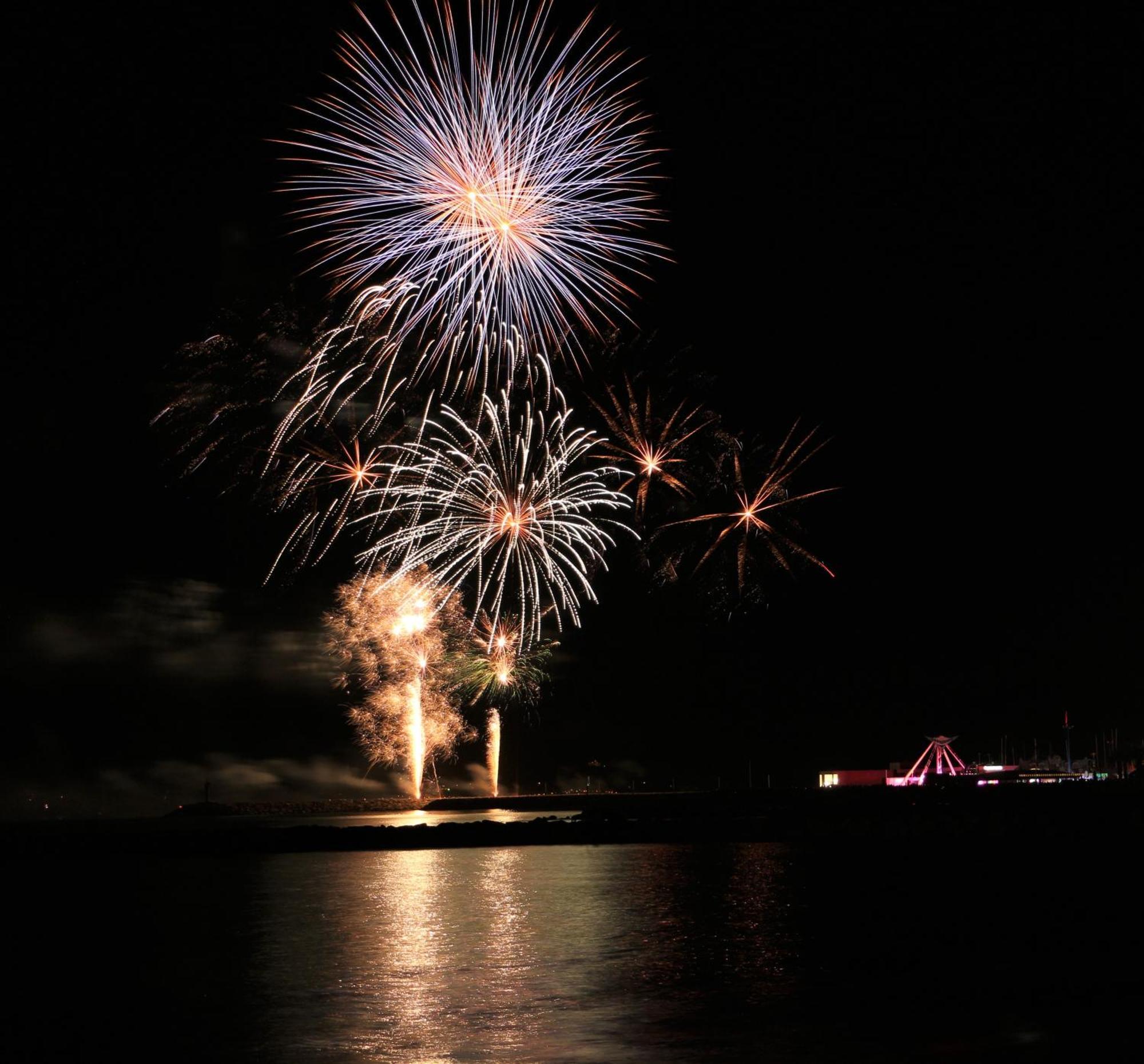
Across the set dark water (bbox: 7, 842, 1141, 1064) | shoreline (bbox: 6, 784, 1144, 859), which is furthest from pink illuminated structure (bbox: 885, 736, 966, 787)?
dark water (bbox: 7, 842, 1141, 1064)

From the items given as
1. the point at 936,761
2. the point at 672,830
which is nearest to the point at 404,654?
the point at 672,830

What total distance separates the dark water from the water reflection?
0.04 meters

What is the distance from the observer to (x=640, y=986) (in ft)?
39.5

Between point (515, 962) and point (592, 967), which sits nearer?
point (592, 967)

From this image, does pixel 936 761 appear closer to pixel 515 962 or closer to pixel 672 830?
pixel 672 830

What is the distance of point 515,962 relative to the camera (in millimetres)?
13758

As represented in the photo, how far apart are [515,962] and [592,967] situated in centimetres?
103

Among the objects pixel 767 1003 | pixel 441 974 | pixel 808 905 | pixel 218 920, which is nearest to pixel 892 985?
pixel 767 1003

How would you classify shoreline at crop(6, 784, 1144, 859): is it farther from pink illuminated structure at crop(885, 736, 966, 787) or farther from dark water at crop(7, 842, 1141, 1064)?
pink illuminated structure at crop(885, 736, 966, 787)

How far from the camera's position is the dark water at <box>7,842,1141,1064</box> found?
9648 mm

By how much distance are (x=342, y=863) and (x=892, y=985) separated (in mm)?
21682

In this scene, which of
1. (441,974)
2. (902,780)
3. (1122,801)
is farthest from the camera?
(902,780)

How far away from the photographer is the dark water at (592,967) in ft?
31.7

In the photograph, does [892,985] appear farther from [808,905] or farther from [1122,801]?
[1122,801]
